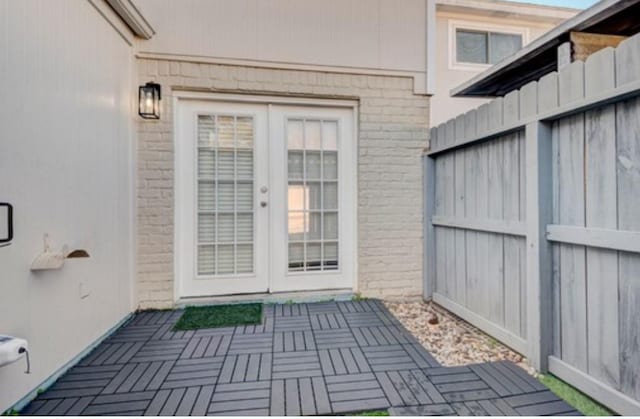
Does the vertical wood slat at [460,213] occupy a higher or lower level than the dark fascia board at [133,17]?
lower

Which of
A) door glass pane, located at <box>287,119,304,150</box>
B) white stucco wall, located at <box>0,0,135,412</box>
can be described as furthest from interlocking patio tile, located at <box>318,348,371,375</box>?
door glass pane, located at <box>287,119,304,150</box>

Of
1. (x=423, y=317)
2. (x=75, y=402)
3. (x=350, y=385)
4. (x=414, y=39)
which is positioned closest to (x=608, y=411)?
(x=350, y=385)

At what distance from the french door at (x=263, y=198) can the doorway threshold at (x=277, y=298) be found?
0.05m

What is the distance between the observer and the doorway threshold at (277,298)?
10.4 feet

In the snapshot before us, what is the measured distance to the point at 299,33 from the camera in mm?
3268

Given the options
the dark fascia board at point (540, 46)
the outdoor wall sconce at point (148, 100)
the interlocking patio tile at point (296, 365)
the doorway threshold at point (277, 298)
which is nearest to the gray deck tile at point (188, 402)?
the interlocking patio tile at point (296, 365)

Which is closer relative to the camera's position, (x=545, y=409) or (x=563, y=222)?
(x=545, y=409)

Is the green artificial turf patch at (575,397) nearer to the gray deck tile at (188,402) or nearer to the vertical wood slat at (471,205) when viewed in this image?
the vertical wood slat at (471,205)

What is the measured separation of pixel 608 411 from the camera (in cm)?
160

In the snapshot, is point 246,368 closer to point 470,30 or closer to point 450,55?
point 450,55

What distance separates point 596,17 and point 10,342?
3866 mm

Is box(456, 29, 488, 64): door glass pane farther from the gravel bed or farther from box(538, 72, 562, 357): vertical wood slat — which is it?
the gravel bed

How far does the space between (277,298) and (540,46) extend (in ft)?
10.5

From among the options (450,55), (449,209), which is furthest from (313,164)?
(450,55)
